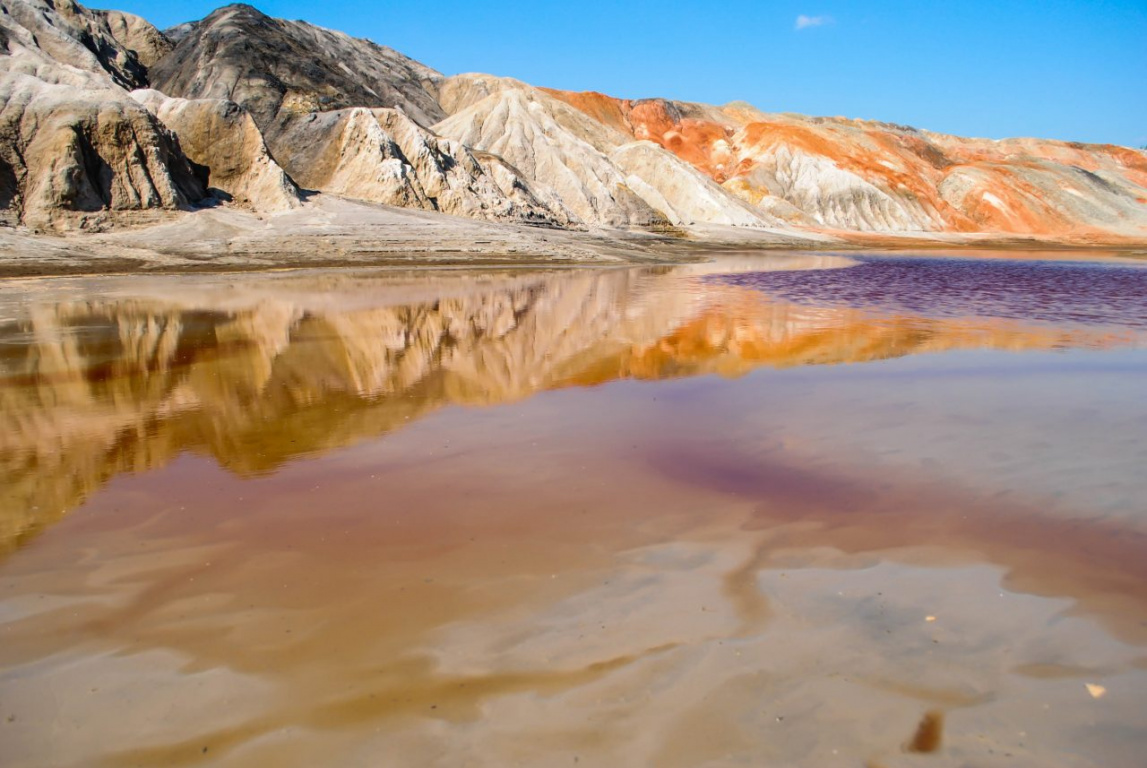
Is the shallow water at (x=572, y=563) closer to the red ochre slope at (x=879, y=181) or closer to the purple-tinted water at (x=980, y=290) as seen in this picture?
the purple-tinted water at (x=980, y=290)

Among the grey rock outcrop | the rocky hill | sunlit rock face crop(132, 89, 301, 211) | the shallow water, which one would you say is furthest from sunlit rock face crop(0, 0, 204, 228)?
the shallow water

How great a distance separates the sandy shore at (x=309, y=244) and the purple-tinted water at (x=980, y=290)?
10764 millimetres

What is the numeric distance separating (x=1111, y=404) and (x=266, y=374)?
34.8ft

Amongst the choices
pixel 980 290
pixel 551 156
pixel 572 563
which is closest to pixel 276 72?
pixel 551 156

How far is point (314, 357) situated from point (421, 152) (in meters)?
35.8

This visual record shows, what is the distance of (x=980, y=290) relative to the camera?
952 inches

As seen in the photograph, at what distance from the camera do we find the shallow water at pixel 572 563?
10.1 ft

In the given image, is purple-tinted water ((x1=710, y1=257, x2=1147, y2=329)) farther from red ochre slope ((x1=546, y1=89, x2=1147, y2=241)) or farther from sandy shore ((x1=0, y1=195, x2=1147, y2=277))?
red ochre slope ((x1=546, y1=89, x2=1147, y2=241))

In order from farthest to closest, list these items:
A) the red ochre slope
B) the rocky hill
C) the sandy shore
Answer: the red ochre slope, the rocky hill, the sandy shore

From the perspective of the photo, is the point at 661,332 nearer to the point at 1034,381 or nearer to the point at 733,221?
the point at 1034,381

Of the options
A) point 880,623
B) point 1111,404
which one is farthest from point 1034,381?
point 880,623

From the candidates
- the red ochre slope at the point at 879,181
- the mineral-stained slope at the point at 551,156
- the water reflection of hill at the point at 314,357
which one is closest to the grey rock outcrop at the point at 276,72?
the mineral-stained slope at the point at 551,156

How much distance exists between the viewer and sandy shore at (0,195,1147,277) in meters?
25.7

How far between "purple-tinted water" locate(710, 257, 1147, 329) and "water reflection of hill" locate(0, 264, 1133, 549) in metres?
2.39
